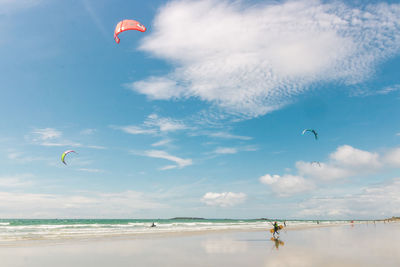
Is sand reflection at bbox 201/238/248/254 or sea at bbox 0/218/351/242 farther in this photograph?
sea at bbox 0/218/351/242

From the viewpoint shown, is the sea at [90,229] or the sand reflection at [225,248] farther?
the sea at [90,229]

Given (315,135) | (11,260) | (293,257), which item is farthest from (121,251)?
(315,135)

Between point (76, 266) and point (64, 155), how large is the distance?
66.9 feet

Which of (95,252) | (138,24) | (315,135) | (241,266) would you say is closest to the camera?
(241,266)

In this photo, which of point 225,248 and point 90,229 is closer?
point 225,248

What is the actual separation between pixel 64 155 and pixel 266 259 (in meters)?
24.4

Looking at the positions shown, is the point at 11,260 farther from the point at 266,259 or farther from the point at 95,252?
the point at 266,259

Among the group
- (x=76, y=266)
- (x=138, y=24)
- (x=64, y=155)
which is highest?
(x=138, y=24)

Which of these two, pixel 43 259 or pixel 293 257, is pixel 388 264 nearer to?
pixel 293 257

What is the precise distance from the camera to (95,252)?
17078 mm

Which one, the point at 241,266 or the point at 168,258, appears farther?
the point at 168,258

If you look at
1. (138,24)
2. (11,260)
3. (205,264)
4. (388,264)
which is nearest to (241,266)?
(205,264)

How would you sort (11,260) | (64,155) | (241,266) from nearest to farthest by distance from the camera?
1. (241,266)
2. (11,260)
3. (64,155)

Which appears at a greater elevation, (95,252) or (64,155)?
(64,155)
